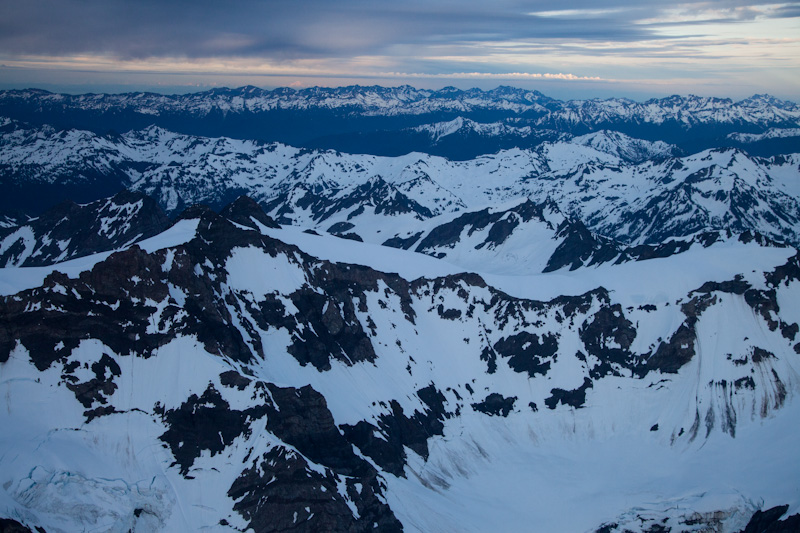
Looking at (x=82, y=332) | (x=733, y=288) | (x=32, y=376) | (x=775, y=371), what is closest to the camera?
(x=32, y=376)

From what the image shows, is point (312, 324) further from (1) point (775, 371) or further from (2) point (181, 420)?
(1) point (775, 371)

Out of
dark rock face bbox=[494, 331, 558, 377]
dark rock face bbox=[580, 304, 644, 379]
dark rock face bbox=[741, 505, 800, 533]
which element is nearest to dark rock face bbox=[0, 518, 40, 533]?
dark rock face bbox=[741, 505, 800, 533]

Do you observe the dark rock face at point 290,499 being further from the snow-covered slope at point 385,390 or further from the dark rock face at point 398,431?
the dark rock face at point 398,431

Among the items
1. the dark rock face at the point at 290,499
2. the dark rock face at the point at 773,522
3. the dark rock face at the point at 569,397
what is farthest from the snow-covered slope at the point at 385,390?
the dark rock face at the point at 773,522

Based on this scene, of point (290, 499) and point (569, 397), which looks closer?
point (290, 499)

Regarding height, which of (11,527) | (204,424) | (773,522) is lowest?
(773,522)

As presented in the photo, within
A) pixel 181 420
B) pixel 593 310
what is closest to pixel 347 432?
pixel 181 420

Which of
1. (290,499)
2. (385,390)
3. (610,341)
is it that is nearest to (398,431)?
(385,390)

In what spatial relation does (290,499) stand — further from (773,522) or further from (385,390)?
(773,522)

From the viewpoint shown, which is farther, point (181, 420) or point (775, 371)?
point (775, 371)
